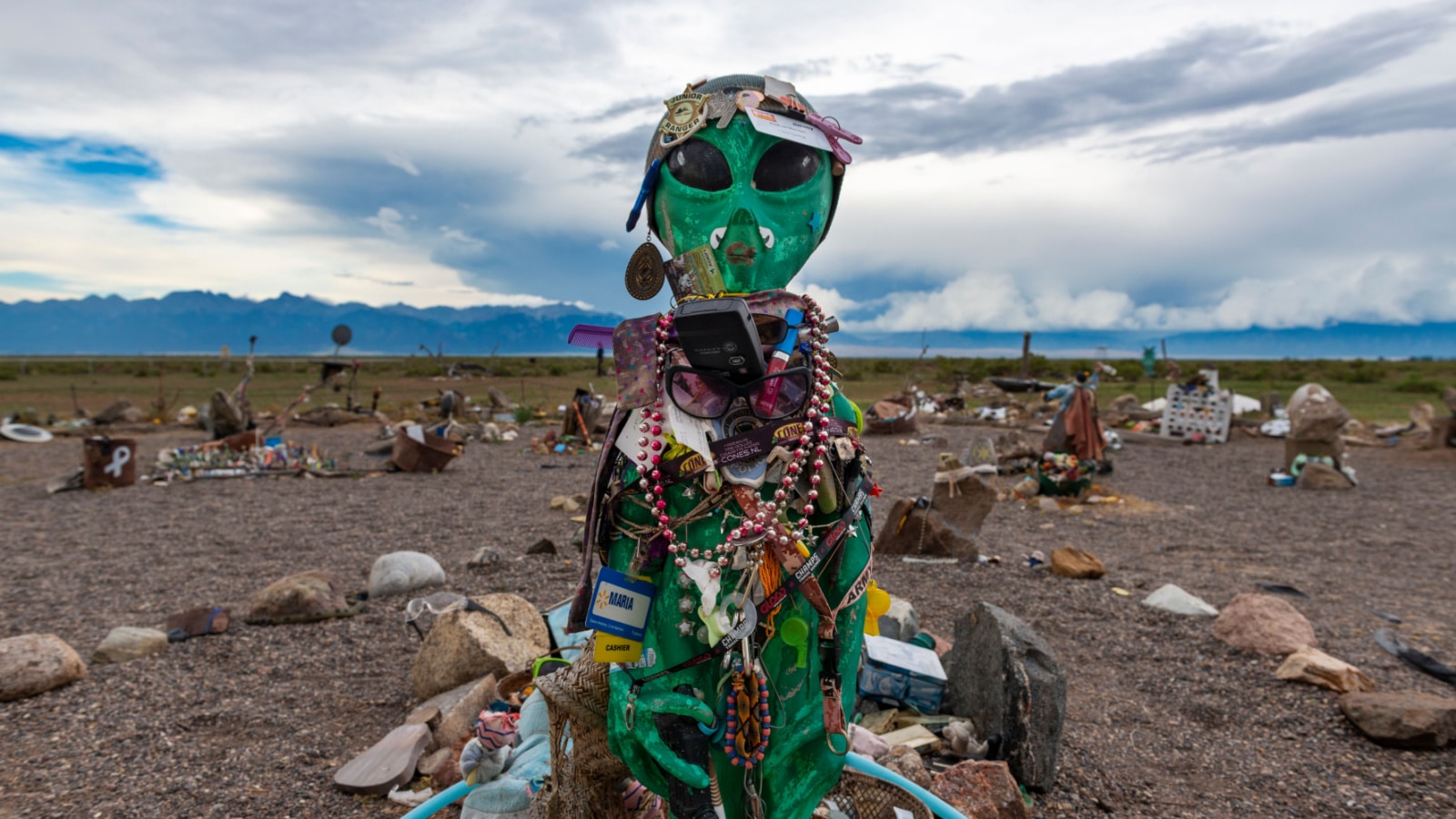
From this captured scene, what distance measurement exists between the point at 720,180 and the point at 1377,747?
462 cm

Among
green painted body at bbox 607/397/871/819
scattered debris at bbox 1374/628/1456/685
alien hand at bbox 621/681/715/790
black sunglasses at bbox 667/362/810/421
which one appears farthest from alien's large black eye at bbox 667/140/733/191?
scattered debris at bbox 1374/628/1456/685

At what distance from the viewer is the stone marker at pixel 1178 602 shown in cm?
643

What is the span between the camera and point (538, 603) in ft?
22.1

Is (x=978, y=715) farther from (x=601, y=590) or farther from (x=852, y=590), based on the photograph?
(x=601, y=590)

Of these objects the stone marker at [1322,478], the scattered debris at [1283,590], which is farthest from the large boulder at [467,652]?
the stone marker at [1322,478]

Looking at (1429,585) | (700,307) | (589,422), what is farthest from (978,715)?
A: (589,422)

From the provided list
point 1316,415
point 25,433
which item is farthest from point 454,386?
point 1316,415

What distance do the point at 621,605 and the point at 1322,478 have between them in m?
13.8

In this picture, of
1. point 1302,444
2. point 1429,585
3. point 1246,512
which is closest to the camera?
point 1429,585

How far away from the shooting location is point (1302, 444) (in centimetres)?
1286

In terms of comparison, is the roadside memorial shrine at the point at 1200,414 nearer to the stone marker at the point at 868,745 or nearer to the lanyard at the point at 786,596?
the stone marker at the point at 868,745

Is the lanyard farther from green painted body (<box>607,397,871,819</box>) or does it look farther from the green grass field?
the green grass field

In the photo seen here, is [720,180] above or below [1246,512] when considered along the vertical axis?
above

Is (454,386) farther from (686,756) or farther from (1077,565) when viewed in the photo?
(686,756)
